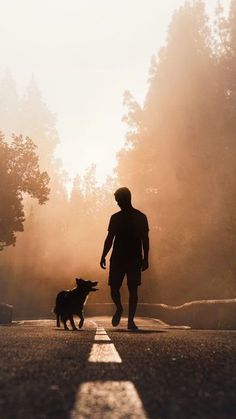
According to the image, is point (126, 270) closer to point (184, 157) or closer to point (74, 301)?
point (74, 301)

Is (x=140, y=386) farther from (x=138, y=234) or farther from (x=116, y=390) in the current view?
(x=138, y=234)

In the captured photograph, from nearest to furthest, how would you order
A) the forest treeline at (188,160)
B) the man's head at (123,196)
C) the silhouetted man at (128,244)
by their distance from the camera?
the man's head at (123,196) → the silhouetted man at (128,244) → the forest treeline at (188,160)

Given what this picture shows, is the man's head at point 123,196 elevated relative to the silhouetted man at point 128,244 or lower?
elevated

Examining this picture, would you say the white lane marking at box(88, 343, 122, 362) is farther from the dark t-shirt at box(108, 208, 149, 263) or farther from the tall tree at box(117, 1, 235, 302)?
the tall tree at box(117, 1, 235, 302)

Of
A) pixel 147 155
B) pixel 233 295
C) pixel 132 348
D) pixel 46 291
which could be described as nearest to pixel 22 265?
pixel 46 291

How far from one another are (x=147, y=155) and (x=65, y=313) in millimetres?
25198

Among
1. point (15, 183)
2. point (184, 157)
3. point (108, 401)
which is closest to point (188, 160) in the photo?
point (184, 157)

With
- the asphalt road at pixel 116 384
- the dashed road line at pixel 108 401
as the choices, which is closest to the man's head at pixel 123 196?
Result: the asphalt road at pixel 116 384

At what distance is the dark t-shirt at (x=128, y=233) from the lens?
10.1m

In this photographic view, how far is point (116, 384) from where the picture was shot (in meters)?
3.16

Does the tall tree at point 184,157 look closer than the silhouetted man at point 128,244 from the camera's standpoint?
No

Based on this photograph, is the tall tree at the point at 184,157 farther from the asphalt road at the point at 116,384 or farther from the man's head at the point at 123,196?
the asphalt road at the point at 116,384

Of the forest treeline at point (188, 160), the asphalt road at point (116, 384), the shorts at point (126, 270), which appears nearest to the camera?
the asphalt road at point (116, 384)

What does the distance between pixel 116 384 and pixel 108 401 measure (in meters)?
0.54
